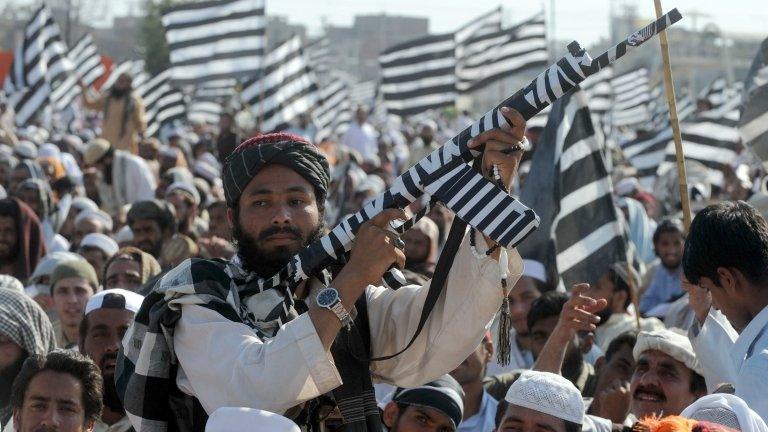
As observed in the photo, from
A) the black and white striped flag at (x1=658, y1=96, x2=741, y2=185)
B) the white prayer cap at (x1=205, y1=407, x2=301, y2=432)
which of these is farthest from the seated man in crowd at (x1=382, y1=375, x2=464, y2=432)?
the black and white striped flag at (x1=658, y1=96, x2=741, y2=185)

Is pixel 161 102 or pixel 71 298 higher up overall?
pixel 71 298

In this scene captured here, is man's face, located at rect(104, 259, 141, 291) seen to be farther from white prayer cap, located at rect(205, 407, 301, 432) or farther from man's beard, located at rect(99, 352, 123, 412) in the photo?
white prayer cap, located at rect(205, 407, 301, 432)

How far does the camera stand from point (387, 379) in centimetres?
418

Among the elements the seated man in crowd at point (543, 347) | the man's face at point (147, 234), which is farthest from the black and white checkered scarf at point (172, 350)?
the man's face at point (147, 234)

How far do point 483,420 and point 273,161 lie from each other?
2466 mm

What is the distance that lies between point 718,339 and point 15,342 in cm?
262

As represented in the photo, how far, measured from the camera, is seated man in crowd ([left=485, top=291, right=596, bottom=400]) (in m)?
6.54

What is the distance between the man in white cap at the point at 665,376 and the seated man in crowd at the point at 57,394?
2.02 metres

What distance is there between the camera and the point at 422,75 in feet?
63.2

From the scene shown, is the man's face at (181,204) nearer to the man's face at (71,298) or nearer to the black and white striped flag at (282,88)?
the man's face at (71,298)

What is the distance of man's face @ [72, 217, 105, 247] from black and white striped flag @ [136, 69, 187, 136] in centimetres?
1152

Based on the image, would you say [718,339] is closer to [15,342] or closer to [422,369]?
[422,369]

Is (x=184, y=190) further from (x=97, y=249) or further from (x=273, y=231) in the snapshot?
(x=273, y=231)

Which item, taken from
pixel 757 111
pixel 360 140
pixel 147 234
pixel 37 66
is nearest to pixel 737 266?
pixel 757 111
